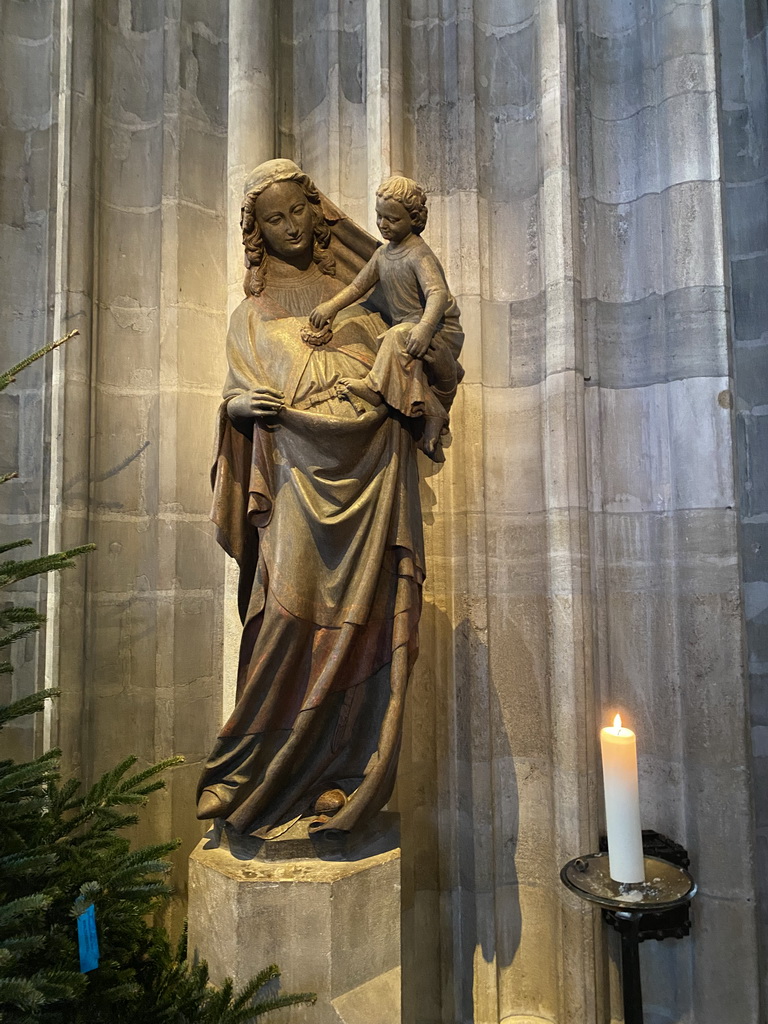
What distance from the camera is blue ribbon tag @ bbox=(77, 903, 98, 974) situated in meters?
1.53

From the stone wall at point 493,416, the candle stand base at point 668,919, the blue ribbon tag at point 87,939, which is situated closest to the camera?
the blue ribbon tag at point 87,939

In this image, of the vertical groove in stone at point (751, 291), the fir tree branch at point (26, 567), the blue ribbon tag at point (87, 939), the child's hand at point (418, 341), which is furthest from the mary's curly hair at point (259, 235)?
the blue ribbon tag at point (87, 939)

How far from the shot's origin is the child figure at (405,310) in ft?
6.60

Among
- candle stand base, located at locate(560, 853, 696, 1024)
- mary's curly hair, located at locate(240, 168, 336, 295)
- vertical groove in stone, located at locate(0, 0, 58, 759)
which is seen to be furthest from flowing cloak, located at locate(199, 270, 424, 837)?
vertical groove in stone, located at locate(0, 0, 58, 759)

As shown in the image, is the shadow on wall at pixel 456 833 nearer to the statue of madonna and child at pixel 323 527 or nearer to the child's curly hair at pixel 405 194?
the statue of madonna and child at pixel 323 527

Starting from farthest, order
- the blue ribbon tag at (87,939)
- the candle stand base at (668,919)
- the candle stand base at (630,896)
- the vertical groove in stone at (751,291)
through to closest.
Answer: the vertical groove in stone at (751,291)
the candle stand base at (668,919)
the blue ribbon tag at (87,939)
the candle stand base at (630,896)

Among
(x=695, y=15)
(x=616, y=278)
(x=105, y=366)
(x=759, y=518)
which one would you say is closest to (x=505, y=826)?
(x=759, y=518)

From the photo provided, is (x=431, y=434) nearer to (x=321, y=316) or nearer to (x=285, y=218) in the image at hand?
(x=321, y=316)

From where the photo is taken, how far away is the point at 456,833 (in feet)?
8.96

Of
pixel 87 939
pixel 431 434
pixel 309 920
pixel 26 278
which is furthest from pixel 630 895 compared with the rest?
pixel 26 278

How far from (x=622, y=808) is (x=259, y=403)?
1.28 m

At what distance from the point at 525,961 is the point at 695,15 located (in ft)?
11.1

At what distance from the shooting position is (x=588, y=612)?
104 inches

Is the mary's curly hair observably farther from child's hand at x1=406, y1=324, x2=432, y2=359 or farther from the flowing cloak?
child's hand at x1=406, y1=324, x2=432, y2=359
